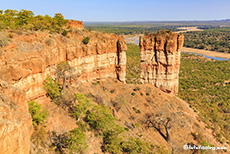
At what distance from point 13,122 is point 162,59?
34005mm

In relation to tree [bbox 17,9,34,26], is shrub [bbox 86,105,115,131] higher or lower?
lower

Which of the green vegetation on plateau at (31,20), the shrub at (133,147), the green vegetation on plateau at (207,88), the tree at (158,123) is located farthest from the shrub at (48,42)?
the green vegetation on plateau at (207,88)

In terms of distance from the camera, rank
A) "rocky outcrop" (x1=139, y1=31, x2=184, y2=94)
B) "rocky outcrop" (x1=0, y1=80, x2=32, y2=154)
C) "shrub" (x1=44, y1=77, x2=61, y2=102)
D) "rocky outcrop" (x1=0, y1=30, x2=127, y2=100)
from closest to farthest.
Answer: "rocky outcrop" (x1=0, y1=80, x2=32, y2=154) < "rocky outcrop" (x1=0, y1=30, x2=127, y2=100) < "shrub" (x1=44, y1=77, x2=61, y2=102) < "rocky outcrop" (x1=139, y1=31, x2=184, y2=94)

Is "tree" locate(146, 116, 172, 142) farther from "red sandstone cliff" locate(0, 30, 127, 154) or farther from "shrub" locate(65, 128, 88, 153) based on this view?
"shrub" locate(65, 128, 88, 153)

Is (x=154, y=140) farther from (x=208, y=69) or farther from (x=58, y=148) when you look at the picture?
(x=208, y=69)

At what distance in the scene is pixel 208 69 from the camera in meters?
90.5

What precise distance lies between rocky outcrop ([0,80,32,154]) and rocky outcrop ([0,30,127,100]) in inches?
237

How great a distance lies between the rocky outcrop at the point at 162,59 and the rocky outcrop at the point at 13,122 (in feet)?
102

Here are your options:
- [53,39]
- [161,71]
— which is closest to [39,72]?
[53,39]

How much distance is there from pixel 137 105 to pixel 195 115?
13.8 meters

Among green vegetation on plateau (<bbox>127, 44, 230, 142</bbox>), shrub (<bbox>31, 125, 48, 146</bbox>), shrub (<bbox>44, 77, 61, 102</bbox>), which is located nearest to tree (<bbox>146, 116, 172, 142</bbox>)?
green vegetation on plateau (<bbox>127, 44, 230, 142</bbox>)

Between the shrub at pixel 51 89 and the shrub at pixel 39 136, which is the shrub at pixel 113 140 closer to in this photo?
the shrub at pixel 39 136

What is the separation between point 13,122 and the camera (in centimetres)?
1233

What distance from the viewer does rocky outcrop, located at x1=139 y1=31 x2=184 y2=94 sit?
38.5 m
